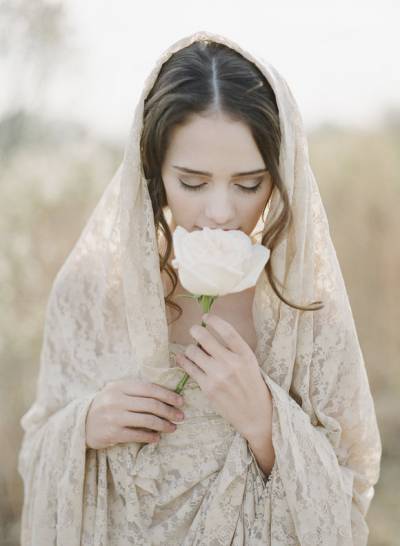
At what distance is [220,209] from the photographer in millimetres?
1608

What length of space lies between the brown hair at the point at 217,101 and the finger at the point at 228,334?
145 mm

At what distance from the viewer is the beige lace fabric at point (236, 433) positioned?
166 cm

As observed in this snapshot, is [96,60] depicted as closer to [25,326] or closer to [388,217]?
[25,326]

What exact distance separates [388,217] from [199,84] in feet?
9.12

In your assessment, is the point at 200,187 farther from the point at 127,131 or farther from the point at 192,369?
the point at 127,131

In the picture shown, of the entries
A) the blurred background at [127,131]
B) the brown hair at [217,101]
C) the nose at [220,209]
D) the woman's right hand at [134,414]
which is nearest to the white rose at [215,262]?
the nose at [220,209]

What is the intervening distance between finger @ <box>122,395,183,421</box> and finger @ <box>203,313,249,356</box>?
20 cm

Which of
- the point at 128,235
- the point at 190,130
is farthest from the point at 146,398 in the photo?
the point at 190,130

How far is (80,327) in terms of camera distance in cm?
192

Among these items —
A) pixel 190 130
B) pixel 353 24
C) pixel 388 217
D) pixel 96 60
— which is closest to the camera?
pixel 190 130

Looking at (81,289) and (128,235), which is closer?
(128,235)

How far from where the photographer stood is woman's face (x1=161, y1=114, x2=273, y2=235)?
162 centimetres

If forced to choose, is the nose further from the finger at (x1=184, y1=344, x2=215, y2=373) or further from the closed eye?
the finger at (x1=184, y1=344, x2=215, y2=373)

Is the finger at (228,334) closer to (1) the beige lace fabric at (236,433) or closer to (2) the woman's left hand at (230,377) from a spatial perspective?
(2) the woman's left hand at (230,377)
